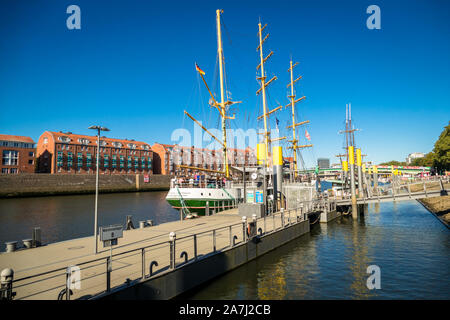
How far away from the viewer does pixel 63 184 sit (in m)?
79.2

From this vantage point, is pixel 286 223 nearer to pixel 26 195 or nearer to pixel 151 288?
pixel 151 288

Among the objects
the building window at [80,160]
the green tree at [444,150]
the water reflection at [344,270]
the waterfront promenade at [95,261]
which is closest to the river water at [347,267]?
the water reflection at [344,270]

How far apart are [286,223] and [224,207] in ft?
47.5

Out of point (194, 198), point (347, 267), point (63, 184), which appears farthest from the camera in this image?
point (63, 184)

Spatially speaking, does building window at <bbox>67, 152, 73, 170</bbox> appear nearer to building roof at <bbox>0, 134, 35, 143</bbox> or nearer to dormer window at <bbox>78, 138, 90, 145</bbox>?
dormer window at <bbox>78, 138, 90, 145</bbox>

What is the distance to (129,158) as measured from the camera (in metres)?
113

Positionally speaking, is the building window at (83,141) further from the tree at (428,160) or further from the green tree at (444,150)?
the tree at (428,160)

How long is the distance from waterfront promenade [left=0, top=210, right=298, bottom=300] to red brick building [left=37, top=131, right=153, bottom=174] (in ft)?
298

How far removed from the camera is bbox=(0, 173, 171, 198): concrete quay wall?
68438 millimetres

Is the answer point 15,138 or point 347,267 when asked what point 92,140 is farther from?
point 347,267

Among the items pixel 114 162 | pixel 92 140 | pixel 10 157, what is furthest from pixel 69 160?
pixel 10 157

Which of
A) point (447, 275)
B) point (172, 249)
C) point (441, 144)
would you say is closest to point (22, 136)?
point (172, 249)

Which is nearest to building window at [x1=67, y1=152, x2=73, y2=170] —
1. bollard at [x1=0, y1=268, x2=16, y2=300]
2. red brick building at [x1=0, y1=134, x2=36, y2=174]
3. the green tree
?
red brick building at [x1=0, y1=134, x2=36, y2=174]

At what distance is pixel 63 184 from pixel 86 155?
23281mm
